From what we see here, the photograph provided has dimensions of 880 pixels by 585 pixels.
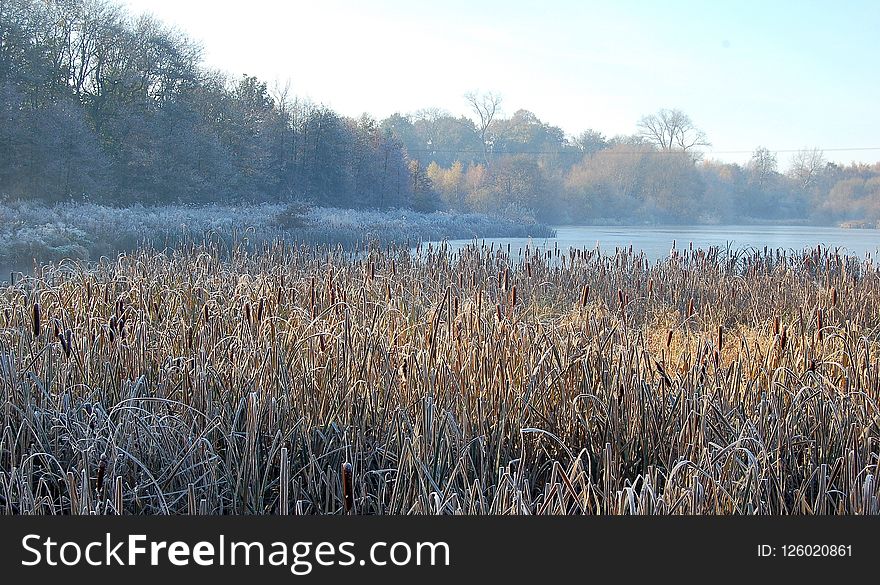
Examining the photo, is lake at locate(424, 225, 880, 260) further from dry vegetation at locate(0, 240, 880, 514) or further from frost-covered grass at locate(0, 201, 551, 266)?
dry vegetation at locate(0, 240, 880, 514)

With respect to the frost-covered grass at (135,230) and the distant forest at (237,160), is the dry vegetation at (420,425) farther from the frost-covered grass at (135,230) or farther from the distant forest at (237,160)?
the distant forest at (237,160)

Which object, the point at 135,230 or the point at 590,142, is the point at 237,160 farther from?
the point at 590,142

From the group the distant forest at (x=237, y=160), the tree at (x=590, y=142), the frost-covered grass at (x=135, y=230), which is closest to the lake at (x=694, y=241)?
the frost-covered grass at (x=135, y=230)

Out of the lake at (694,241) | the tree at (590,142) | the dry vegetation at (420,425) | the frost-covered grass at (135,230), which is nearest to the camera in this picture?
the dry vegetation at (420,425)

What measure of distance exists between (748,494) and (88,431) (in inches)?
70.7

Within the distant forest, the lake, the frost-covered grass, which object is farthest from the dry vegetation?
the distant forest

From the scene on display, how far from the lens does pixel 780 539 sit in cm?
193

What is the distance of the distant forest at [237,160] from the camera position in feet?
68.6

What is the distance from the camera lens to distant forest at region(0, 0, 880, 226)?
68.6ft

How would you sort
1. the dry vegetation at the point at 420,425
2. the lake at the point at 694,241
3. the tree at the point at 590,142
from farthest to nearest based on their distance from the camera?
the tree at the point at 590,142, the lake at the point at 694,241, the dry vegetation at the point at 420,425

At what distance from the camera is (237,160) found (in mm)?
26859

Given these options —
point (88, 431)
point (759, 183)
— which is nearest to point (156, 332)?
point (88, 431)

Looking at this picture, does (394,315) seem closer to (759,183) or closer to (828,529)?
(828,529)

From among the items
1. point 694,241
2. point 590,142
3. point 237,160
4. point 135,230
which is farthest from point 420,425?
point 590,142
